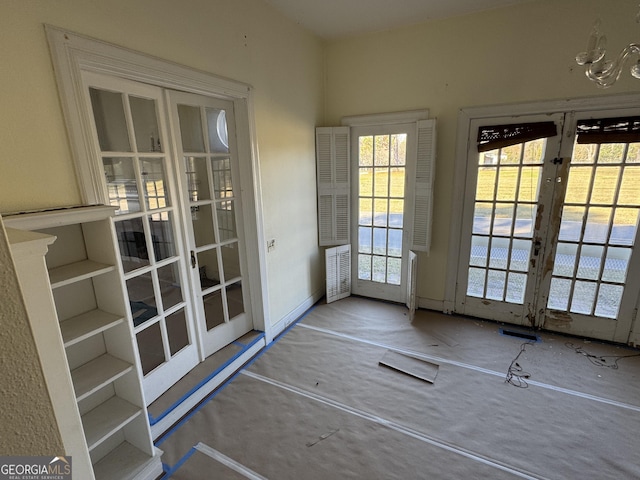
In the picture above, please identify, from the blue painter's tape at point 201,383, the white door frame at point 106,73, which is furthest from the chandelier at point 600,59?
the blue painter's tape at point 201,383

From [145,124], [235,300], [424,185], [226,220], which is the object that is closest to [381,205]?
[424,185]

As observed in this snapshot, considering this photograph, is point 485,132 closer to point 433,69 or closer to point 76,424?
point 433,69

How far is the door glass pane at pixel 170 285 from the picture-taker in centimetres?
235

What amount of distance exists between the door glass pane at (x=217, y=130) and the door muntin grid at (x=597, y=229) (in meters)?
3.23

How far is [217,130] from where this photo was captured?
269cm

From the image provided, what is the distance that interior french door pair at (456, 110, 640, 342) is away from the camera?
2877 millimetres

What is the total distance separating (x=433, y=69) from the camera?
3279mm

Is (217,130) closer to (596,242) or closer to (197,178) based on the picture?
(197,178)

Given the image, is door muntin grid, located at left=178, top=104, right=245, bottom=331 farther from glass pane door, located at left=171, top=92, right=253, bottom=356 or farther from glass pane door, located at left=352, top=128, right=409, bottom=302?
glass pane door, located at left=352, top=128, right=409, bottom=302

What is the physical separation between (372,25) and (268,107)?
4.82 feet

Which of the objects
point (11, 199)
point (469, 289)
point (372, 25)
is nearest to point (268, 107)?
point (372, 25)

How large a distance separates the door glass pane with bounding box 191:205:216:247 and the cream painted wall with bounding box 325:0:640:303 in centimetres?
208

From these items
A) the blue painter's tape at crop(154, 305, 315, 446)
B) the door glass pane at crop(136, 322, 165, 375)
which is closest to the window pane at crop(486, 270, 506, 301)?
the blue painter's tape at crop(154, 305, 315, 446)

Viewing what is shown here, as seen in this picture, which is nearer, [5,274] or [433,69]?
[5,274]
